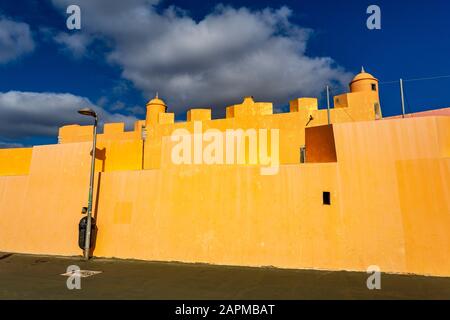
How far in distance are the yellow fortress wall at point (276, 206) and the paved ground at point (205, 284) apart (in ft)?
1.94

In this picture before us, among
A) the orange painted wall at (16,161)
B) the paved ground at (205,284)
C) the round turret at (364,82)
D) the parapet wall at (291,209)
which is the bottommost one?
the paved ground at (205,284)

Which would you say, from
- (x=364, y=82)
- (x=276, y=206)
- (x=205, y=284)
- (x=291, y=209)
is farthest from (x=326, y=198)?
(x=364, y=82)

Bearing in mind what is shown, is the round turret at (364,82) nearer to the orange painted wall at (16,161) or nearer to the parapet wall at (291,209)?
the parapet wall at (291,209)

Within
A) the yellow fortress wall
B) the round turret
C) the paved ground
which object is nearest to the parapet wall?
the yellow fortress wall

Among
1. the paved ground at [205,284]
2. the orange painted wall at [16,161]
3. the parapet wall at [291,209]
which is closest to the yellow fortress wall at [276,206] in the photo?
the parapet wall at [291,209]

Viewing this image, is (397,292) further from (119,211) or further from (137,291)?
(119,211)

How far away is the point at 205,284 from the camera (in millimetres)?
6910

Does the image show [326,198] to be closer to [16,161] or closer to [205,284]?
[205,284]

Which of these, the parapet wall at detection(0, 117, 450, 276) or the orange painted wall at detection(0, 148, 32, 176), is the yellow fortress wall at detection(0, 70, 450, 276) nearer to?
the parapet wall at detection(0, 117, 450, 276)

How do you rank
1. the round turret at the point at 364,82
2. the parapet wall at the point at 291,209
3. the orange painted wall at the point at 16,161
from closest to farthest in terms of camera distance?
the parapet wall at the point at 291,209, the orange painted wall at the point at 16,161, the round turret at the point at 364,82

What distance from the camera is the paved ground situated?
20.1 ft

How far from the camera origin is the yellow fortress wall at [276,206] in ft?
25.2

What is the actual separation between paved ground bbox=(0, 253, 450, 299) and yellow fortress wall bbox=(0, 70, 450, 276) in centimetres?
59
